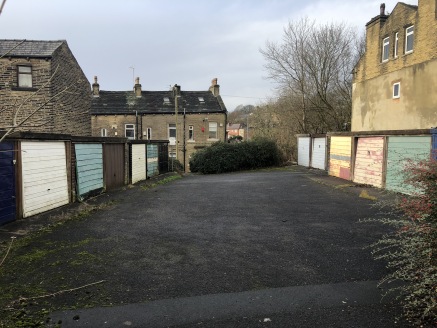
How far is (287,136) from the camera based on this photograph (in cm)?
3519

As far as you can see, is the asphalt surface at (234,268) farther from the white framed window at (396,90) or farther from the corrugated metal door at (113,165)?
the white framed window at (396,90)

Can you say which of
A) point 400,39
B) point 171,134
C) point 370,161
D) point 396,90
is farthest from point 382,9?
point 171,134

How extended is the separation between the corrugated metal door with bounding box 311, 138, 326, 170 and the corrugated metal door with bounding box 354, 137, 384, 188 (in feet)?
22.2

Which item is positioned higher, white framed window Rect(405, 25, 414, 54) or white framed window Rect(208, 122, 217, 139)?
white framed window Rect(405, 25, 414, 54)

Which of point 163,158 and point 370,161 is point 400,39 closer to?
point 370,161

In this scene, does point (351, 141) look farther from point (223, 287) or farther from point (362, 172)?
point (223, 287)

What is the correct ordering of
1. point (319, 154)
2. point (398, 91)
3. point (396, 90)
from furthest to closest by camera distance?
point (319, 154)
point (396, 90)
point (398, 91)

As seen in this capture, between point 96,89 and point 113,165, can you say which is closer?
point 113,165

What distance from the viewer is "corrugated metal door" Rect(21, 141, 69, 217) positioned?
29.3 feet

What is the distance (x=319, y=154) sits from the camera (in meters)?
24.7

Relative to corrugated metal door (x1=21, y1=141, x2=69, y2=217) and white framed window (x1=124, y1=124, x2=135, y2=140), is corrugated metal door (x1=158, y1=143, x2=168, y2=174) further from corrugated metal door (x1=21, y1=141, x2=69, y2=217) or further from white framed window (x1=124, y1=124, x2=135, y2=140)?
white framed window (x1=124, y1=124, x2=135, y2=140)

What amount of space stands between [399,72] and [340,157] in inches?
301

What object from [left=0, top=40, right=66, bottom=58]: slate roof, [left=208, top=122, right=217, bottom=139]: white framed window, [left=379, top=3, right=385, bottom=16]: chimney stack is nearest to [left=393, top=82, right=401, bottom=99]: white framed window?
[left=379, top=3, right=385, bottom=16]: chimney stack

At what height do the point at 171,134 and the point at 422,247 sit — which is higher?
the point at 171,134
